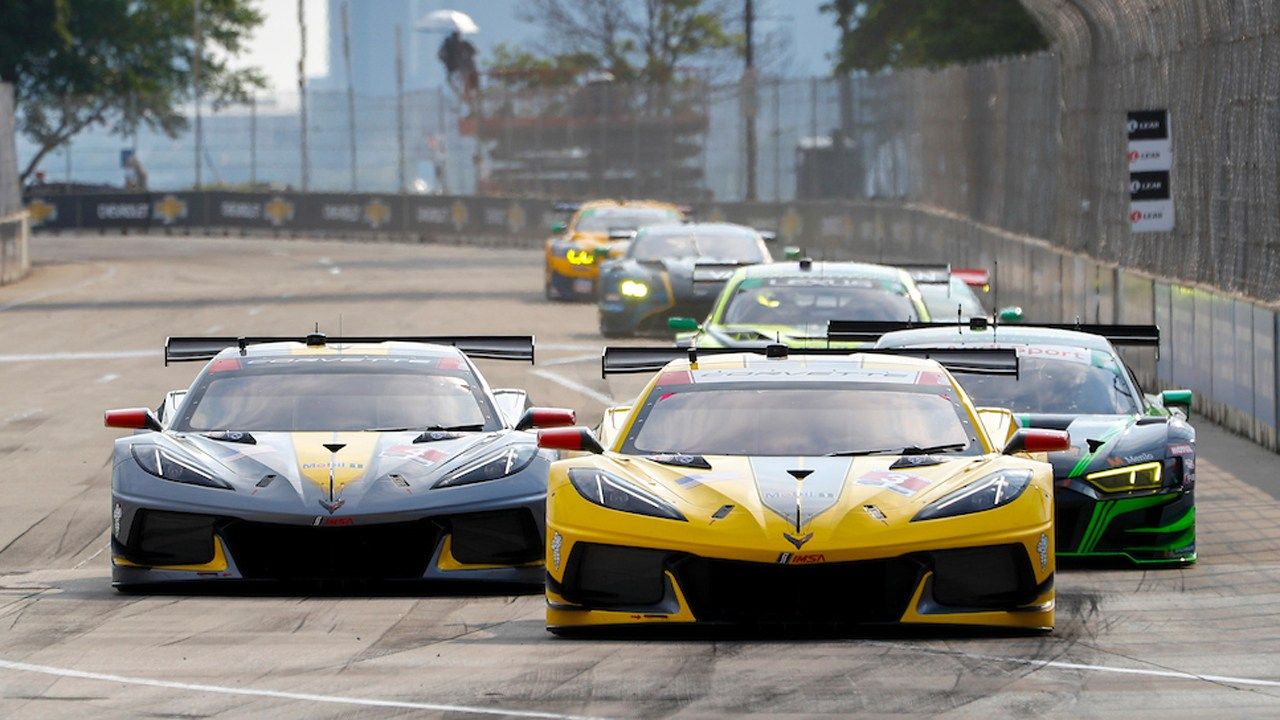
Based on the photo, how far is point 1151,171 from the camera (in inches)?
856

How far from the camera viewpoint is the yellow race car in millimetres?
8867

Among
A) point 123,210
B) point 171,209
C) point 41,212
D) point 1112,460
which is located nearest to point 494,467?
point 1112,460

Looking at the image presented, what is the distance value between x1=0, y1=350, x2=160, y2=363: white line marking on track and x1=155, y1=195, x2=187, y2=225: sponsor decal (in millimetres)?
39846

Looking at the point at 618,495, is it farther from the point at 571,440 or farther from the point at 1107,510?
the point at 1107,510

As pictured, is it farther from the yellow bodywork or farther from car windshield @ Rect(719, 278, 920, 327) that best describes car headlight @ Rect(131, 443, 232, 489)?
the yellow bodywork

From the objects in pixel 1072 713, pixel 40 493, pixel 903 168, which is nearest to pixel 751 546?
pixel 1072 713

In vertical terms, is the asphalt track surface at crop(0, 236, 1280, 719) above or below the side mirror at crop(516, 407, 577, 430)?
below

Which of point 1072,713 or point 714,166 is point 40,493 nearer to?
point 1072,713

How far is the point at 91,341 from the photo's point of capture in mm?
29484

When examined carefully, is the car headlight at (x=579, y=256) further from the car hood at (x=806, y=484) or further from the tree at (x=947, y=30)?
the car hood at (x=806, y=484)

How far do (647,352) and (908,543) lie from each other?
2.72m

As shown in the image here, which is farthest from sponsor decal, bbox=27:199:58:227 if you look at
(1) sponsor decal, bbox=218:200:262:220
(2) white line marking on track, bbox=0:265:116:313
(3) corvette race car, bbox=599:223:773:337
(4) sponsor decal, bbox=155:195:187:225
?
(3) corvette race car, bbox=599:223:773:337

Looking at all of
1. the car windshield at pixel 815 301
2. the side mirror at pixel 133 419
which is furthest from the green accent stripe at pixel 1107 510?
the car windshield at pixel 815 301

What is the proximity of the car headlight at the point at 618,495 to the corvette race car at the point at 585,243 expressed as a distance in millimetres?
25583
